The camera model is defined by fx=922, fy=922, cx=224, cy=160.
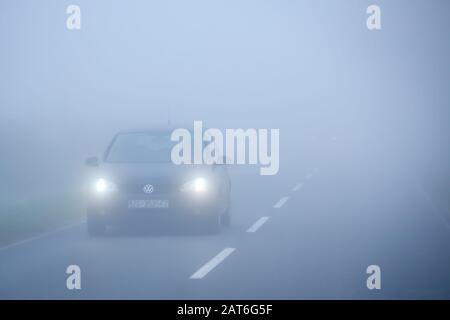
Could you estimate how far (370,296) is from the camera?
8.49m

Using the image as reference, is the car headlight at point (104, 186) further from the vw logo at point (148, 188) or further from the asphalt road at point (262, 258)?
the asphalt road at point (262, 258)

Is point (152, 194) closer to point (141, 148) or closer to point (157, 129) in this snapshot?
point (141, 148)

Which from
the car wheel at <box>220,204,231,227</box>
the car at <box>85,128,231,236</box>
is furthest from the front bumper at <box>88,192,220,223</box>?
the car wheel at <box>220,204,231,227</box>

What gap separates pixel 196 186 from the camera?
1291cm

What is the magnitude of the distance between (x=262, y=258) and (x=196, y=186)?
2.20 metres

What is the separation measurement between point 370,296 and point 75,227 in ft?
22.8

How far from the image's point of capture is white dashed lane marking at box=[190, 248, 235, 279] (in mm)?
9805

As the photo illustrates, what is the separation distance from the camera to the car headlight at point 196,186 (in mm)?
12852

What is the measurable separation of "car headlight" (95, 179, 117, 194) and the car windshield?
0.89m

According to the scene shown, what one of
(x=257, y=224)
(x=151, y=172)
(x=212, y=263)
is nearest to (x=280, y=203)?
(x=257, y=224)

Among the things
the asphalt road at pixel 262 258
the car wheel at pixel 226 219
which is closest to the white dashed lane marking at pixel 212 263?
the asphalt road at pixel 262 258

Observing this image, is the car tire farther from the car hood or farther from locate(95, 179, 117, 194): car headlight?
the car hood

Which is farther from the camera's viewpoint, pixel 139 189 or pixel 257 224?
pixel 257 224
